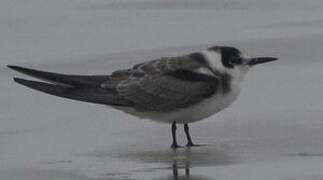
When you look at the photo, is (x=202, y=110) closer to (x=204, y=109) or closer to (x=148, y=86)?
(x=204, y=109)

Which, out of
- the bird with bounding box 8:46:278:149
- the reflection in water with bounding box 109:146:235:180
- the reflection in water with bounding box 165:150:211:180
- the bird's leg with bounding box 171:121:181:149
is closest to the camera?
the reflection in water with bounding box 165:150:211:180

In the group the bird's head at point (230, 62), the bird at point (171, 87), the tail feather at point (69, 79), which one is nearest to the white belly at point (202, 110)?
the bird at point (171, 87)

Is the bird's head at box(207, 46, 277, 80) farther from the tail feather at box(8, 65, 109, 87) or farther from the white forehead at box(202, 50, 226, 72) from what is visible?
the tail feather at box(8, 65, 109, 87)

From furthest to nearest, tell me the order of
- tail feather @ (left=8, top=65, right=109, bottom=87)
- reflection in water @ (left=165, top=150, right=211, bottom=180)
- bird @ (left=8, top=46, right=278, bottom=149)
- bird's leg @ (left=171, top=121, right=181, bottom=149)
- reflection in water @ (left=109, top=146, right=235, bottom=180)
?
tail feather @ (left=8, top=65, right=109, bottom=87)
bird @ (left=8, top=46, right=278, bottom=149)
bird's leg @ (left=171, top=121, right=181, bottom=149)
reflection in water @ (left=109, top=146, right=235, bottom=180)
reflection in water @ (left=165, top=150, right=211, bottom=180)

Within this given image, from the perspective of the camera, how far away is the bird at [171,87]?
329 inches

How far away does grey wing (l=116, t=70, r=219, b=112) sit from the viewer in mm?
8367

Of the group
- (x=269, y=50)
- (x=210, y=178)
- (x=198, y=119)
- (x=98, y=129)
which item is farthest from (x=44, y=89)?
(x=269, y=50)

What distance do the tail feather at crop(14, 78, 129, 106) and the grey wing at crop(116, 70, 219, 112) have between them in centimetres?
6

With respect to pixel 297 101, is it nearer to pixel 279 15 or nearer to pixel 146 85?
pixel 146 85

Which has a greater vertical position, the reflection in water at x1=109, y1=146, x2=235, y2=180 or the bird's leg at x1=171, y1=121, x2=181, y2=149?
the bird's leg at x1=171, y1=121, x2=181, y2=149

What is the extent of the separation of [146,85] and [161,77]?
12cm

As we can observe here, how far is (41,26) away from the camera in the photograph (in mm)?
11867

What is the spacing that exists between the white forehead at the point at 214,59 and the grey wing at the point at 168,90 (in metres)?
0.12

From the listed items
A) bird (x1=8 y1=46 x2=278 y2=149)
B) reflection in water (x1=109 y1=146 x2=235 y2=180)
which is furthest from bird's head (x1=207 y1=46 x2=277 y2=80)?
reflection in water (x1=109 y1=146 x2=235 y2=180)
